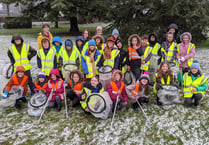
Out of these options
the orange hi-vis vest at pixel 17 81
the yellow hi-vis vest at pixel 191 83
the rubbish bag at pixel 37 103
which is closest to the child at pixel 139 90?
the yellow hi-vis vest at pixel 191 83

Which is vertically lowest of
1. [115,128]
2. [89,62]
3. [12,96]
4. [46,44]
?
[115,128]

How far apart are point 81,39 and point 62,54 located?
82 centimetres

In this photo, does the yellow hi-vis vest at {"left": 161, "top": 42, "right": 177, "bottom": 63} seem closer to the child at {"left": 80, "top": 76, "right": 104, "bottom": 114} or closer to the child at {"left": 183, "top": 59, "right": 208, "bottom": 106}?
the child at {"left": 183, "top": 59, "right": 208, "bottom": 106}

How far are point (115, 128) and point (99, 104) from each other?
1.94 ft

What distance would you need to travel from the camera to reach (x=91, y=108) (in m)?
3.67

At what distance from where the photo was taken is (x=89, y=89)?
3.96 m

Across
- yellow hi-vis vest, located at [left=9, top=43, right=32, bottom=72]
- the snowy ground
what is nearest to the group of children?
yellow hi-vis vest, located at [left=9, top=43, right=32, bottom=72]

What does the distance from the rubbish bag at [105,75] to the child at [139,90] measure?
53 cm

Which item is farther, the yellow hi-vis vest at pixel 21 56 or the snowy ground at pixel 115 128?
the yellow hi-vis vest at pixel 21 56

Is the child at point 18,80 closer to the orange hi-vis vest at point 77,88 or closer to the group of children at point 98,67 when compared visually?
the group of children at point 98,67

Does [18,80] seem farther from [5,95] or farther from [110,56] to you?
[110,56]

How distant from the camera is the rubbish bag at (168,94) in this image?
4196 millimetres

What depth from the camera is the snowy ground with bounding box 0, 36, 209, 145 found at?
3.32 meters

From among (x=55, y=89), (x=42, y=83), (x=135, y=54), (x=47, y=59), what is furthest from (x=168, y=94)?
(x=47, y=59)
